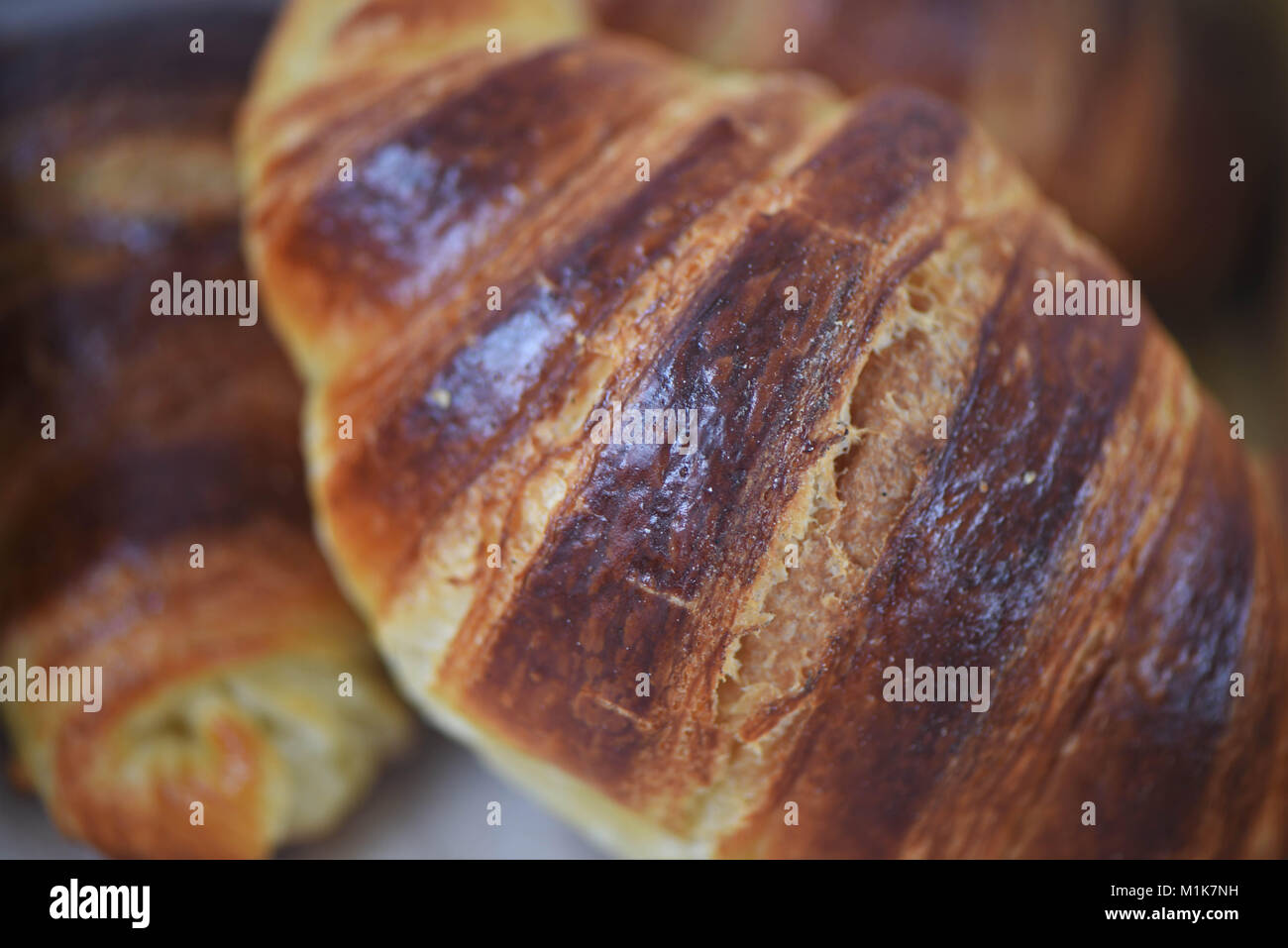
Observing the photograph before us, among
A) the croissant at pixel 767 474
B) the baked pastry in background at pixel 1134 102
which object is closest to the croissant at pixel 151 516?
the croissant at pixel 767 474

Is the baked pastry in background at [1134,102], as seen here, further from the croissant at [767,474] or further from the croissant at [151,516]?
the croissant at [151,516]

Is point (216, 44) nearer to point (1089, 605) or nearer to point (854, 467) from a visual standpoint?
point (854, 467)

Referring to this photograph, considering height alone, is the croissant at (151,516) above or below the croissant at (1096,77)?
below

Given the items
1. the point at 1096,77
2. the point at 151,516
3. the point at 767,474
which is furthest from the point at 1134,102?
the point at 151,516

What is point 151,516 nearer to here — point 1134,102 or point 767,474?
point 767,474

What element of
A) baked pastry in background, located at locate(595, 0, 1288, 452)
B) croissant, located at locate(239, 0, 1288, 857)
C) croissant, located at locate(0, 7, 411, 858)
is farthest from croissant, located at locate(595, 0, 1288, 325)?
croissant, located at locate(0, 7, 411, 858)
